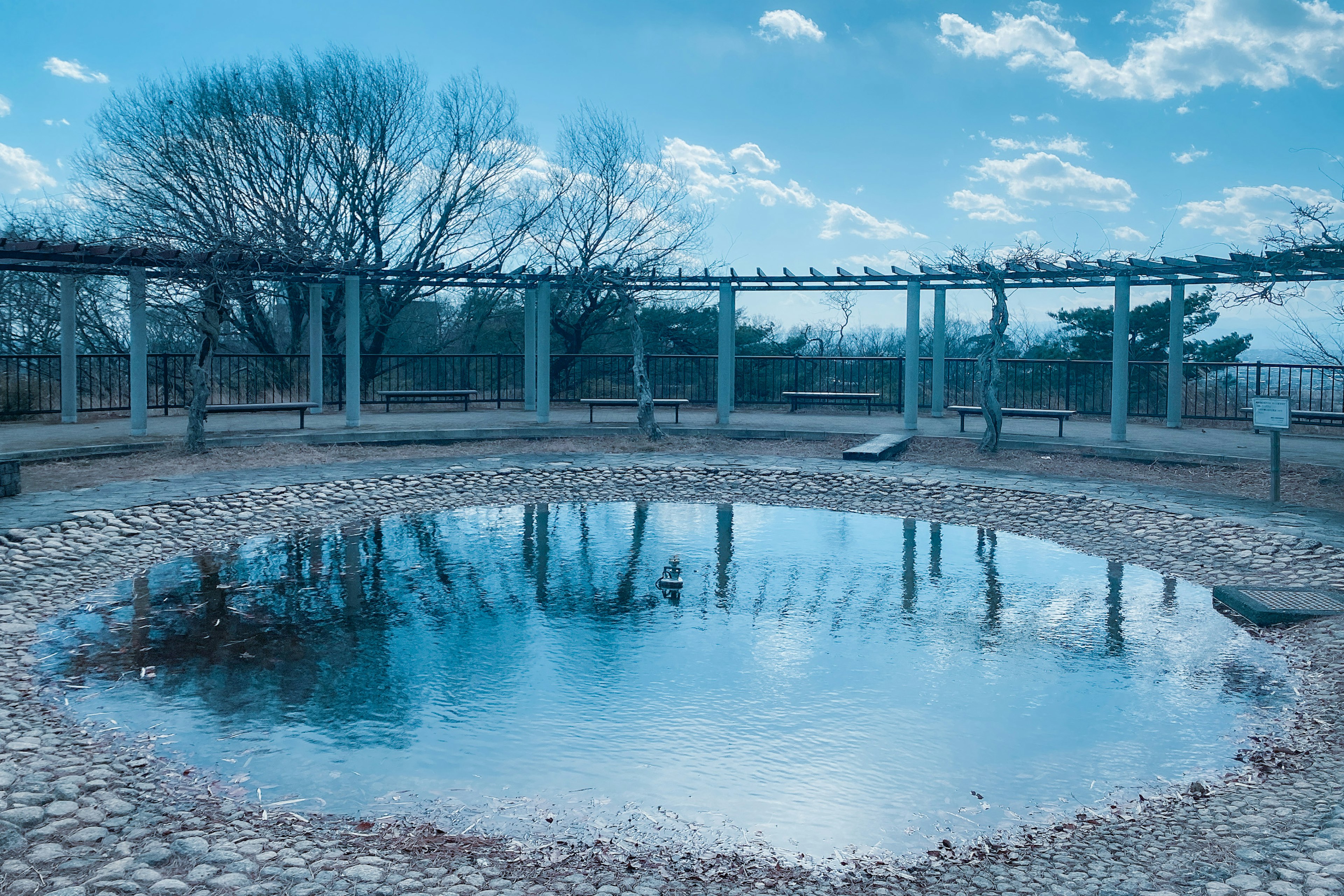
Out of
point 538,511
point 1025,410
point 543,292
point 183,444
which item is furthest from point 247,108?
point 1025,410

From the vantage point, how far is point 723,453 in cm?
1436

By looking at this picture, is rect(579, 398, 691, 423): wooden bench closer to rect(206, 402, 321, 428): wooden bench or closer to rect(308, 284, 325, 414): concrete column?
rect(206, 402, 321, 428): wooden bench

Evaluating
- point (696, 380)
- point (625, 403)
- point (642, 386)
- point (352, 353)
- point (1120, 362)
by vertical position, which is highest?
point (352, 353)

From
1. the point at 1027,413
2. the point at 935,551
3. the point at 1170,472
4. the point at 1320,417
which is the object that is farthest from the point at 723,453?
the point at 1320,417

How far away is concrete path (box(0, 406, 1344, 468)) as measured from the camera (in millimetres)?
12969

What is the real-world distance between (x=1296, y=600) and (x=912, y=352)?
9.81 metres

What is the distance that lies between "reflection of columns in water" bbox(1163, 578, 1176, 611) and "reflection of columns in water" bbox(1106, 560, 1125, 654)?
308 mm

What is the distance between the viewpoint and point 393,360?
2392cm

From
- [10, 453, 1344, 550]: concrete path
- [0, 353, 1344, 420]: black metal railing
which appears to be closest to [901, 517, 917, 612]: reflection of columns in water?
[10, 453, 1344, 550]: concrete path

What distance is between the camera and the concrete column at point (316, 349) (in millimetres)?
17562

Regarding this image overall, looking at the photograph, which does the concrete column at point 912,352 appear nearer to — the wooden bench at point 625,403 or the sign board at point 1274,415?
the wooden bench at point 625,403

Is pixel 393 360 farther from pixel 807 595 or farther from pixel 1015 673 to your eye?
pixel 1015 673

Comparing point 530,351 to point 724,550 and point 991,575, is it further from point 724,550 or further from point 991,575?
point 991,575

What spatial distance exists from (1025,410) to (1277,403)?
211 inches
